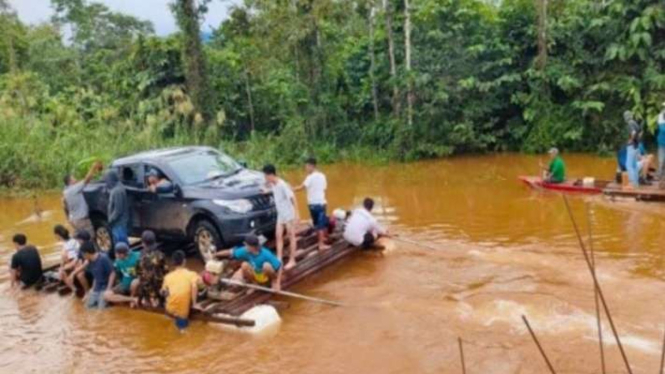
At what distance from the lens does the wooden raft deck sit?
14.6 metres

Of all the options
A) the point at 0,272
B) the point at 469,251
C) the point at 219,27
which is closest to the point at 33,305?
the point at 0,272

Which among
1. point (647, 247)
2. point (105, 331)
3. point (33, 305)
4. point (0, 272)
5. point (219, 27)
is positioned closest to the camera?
point (105, 331)

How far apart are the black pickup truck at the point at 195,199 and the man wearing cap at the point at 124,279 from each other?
1.40 meters

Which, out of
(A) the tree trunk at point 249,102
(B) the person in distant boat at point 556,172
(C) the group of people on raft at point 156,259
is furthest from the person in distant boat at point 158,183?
(A) the tree trunk at point 249,102

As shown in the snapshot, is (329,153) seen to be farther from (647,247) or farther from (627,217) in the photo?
(647,247)

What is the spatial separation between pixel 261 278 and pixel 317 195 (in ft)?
7.41

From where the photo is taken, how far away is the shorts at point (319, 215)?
11.5 meters

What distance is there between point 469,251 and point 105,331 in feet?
20.1

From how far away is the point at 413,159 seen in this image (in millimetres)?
25016

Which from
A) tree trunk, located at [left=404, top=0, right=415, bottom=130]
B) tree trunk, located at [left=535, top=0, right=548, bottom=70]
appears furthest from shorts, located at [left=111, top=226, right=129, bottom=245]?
tree trunk, located at [left=535, top=0, right=548, bottom=70]

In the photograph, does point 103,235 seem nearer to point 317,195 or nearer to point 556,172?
point 317,195

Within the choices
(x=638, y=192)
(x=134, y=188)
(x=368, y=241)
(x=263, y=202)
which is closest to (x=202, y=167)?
(x=134, y=188)

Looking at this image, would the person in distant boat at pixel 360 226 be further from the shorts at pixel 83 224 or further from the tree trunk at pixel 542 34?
the tree trunk at pixel 542 34

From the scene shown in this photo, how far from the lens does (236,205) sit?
10758mm
